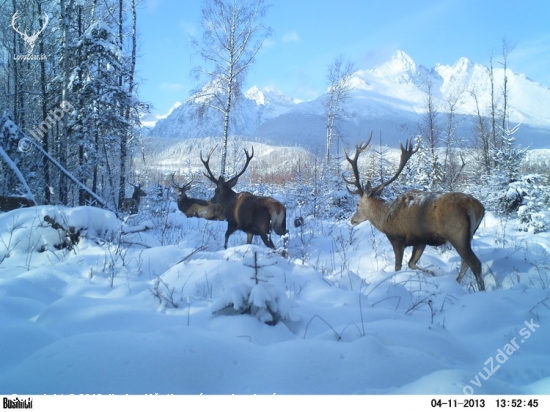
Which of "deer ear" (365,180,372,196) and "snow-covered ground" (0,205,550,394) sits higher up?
"deer ear" (365,180,372,196)

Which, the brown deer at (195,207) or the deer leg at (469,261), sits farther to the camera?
the brown deer at (195,207)

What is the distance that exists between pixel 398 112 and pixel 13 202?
131 m

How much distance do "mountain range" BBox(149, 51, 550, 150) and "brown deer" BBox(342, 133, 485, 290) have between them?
3325mm

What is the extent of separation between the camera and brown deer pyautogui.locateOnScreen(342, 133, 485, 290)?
4277 millimetres

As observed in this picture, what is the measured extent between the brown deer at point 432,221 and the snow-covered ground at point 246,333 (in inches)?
30.7

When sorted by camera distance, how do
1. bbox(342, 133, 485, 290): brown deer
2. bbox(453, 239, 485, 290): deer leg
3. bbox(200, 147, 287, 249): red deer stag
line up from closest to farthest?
1. bbox(453, 239, 485, 290): deer leg
2. bbox(342, 133, 485, 290): brown deer
3. bbox(200, 147, 287, 249): red deer stag

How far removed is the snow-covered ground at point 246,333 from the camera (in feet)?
4.54

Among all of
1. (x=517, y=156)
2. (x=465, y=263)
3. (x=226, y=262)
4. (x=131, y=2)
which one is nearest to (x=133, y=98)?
(x=131, y=2)

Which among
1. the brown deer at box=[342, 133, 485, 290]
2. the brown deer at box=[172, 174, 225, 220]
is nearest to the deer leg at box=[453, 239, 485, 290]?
the brown deer at box=[342, 133, 485, 290]

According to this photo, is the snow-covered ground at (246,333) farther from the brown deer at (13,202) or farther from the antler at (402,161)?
the brown deer at (13,202)
